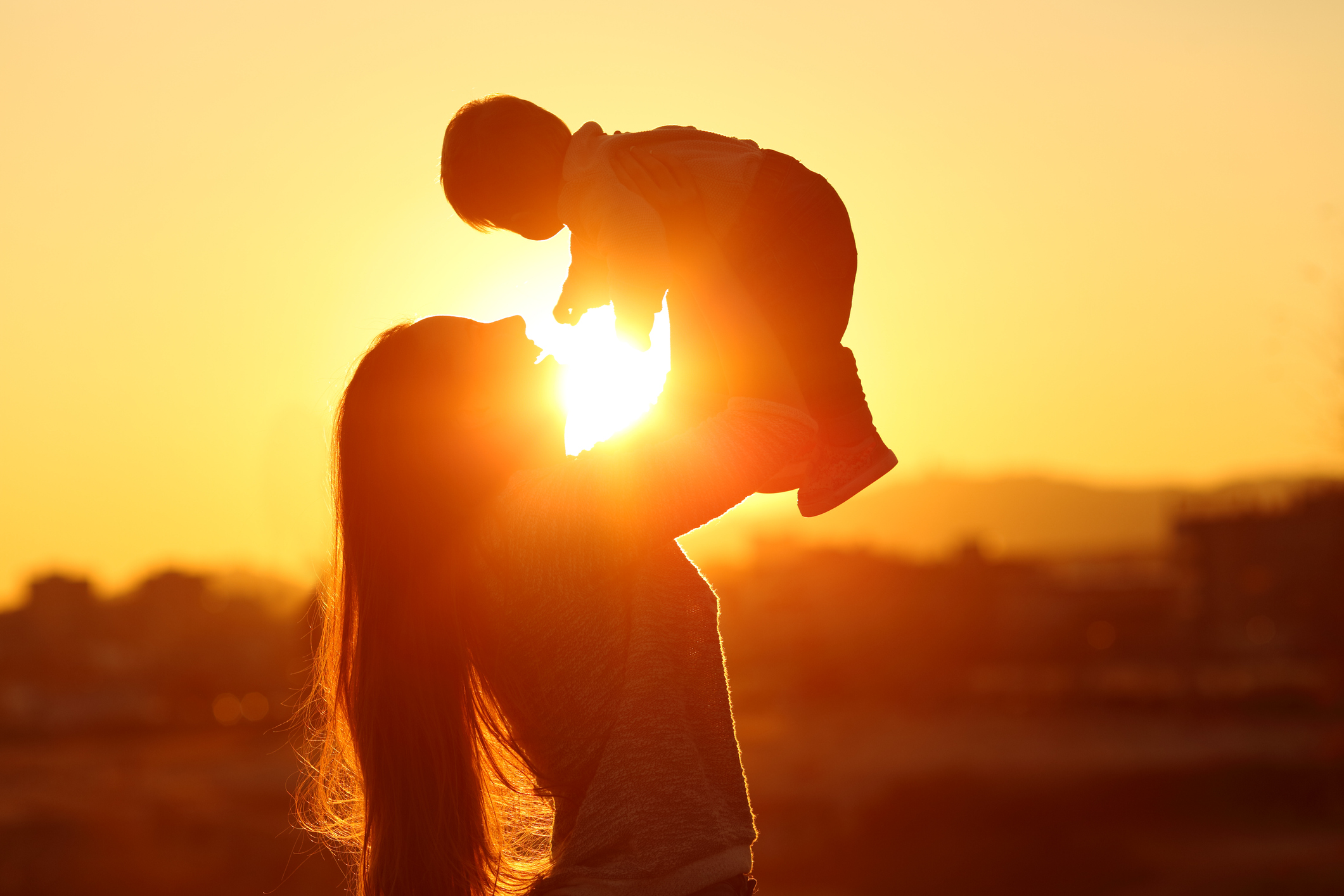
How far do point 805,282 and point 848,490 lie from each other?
0.40 metres

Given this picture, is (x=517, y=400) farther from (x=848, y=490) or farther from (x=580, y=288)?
(x=848, y=490)

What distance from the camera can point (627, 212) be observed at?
241 cm

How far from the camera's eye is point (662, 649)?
89.5 inches

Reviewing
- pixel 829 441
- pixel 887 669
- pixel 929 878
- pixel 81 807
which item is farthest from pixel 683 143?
pixel 887 669

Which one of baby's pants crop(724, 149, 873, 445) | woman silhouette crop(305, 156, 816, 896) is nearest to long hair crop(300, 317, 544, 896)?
woman silhouette crop(305, 156, 816, 896)

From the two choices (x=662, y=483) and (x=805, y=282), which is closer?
(x=662, y=483)

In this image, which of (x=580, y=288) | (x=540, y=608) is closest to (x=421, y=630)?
(x=540, y=608)

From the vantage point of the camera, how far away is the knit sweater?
2.20 metres

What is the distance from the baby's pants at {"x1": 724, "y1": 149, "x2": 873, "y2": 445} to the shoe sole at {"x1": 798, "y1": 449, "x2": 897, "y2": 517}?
7 centimetres

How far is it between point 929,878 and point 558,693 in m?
36.0

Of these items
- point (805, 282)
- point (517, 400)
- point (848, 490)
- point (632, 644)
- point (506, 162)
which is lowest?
point (632, 644)

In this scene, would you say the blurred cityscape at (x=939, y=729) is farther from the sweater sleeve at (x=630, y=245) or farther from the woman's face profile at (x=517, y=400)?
the sweater sleeve at (x=630, y=245)

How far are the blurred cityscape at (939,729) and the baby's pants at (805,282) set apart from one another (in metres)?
1.62

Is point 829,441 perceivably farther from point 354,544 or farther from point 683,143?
point 354,544
